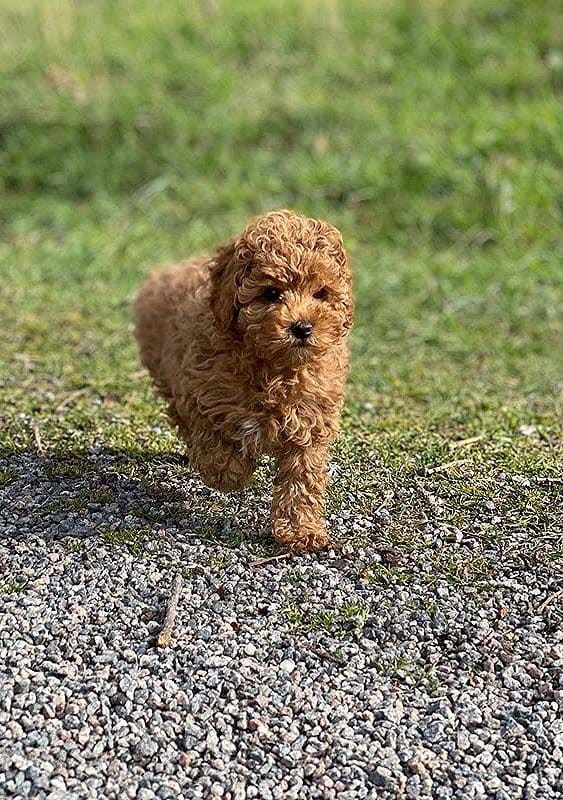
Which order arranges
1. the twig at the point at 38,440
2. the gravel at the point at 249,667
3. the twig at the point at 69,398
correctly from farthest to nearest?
1. the twig at the point at 69,398
2. the twig at the point at 38,440
3. the gravel at the point at 249,667

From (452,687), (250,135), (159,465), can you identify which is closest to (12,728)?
(452,687)

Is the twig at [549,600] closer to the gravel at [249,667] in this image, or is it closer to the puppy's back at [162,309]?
Result: the gravel at [249,667]

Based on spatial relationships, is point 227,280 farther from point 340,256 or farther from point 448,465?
point 448,465

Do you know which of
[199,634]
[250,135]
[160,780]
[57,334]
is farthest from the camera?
[250,135]

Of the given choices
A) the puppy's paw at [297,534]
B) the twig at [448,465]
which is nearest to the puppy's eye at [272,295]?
the puppy's paw at [297,534]

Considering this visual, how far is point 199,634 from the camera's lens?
4785 mm

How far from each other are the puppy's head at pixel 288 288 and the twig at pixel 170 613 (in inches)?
40.5

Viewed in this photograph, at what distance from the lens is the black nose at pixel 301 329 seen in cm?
483

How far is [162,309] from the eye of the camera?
645cm

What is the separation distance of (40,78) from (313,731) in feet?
34.1

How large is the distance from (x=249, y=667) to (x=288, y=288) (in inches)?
61.2

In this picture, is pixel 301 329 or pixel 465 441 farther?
pixel 465 441

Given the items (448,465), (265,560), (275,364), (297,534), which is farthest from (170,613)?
(448,465)

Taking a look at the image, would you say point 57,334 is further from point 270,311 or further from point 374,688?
point 374,688
